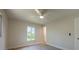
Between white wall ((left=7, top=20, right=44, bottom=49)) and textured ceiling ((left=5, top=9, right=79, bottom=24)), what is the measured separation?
0.10 meters

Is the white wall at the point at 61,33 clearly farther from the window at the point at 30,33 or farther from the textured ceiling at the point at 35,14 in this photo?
the window at the point at 30,33

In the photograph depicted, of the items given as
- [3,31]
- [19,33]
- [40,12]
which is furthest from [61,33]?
[3,31]

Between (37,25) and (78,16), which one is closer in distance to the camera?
(78,16)

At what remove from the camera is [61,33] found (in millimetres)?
1844

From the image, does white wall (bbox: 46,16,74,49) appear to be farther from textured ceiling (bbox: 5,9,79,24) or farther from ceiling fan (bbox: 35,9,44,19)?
ceiling fan (bbox: 35,9,44,19)

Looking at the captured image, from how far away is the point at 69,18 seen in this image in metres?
1.76

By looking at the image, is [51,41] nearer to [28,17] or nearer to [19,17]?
[28,17]

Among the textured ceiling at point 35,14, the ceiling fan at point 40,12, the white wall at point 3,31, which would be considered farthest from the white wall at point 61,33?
the white wall at point 3,31

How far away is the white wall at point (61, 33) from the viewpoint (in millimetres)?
1766

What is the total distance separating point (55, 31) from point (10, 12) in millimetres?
900
